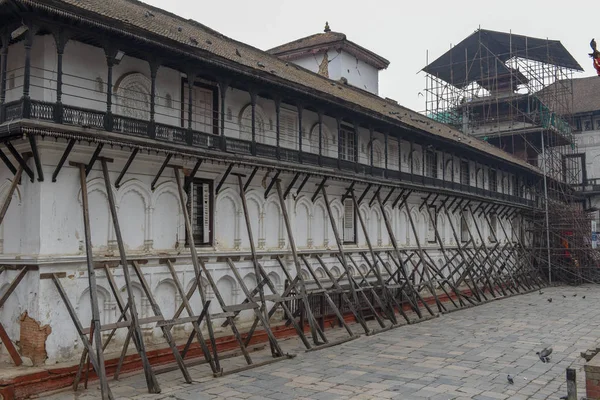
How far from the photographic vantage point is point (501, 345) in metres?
16.4

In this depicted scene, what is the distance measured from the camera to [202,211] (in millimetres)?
16188

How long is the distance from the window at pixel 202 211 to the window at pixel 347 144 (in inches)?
293

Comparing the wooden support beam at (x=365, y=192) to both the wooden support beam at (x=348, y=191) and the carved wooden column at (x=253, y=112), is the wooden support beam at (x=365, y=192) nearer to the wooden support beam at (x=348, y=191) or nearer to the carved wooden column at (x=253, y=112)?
the wooden support beam at (x=348, y=191)

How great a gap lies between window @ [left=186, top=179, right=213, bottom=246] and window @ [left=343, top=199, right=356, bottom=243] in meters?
7.33

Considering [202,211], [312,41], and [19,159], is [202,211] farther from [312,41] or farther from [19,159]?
[312,41]

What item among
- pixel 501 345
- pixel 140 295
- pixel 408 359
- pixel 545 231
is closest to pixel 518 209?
pixel 545 231

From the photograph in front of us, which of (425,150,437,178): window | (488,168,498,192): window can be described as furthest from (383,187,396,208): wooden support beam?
(488,168,498,192): window

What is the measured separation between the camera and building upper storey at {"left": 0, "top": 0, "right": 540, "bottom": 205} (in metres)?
12.2

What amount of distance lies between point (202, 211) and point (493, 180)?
24415mm

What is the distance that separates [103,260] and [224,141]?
15.7ft

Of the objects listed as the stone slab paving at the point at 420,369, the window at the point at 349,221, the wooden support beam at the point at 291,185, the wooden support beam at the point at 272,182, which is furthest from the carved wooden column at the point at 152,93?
the window at the point at 349,221

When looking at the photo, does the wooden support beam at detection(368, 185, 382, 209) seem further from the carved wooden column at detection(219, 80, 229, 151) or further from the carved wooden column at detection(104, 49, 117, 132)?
the carved wooden column at detection(104, 49, 117, 132)

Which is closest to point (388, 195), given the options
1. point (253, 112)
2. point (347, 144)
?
point (347, 144)

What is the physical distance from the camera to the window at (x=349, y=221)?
22234mm
